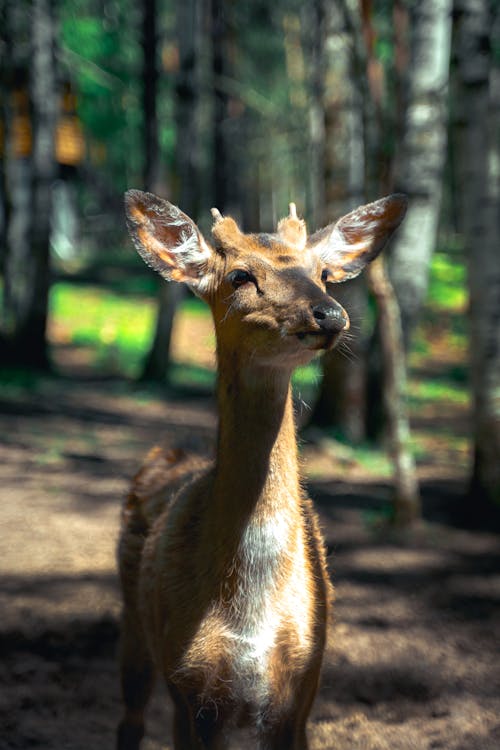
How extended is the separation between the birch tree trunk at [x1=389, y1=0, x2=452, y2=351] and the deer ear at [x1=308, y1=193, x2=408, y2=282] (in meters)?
6.09

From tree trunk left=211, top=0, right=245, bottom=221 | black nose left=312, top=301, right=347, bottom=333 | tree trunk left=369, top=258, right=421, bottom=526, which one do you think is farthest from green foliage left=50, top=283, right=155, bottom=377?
black nose left=312, top=301, right=347, bottom=333

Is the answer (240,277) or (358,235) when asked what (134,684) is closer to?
(240,277)

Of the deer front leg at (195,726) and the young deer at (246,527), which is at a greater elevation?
the young deer at (246,527)

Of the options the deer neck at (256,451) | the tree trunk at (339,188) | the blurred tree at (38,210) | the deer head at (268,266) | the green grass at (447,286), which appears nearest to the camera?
the deer head at (268,266)

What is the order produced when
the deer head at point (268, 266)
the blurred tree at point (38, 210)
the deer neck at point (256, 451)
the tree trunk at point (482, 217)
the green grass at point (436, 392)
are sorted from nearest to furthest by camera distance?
the deer head at point (268, 266) < the deer neck at point (256, 451) < the tree trunk at point (482, 217) < the blurred tree at point (38, 210) < the green grass at point (436, 392)

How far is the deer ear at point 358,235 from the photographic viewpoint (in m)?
4.21

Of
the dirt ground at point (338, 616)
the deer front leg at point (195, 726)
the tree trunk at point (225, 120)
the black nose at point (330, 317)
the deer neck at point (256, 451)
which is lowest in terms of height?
the dirt ground at point (338, 616)

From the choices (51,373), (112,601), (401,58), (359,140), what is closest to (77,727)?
(112,601)

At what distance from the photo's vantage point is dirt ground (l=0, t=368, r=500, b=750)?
4.91 m

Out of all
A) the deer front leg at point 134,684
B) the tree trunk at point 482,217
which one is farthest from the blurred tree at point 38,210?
the deer front leg at point 134,684

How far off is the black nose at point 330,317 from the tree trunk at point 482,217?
4.47 meters

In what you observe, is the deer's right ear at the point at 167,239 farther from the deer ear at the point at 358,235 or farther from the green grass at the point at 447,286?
the green grass at the point at 447,286


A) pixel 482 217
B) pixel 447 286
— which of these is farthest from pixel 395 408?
pixel 447 286

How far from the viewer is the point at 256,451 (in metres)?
3.68
